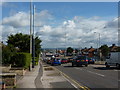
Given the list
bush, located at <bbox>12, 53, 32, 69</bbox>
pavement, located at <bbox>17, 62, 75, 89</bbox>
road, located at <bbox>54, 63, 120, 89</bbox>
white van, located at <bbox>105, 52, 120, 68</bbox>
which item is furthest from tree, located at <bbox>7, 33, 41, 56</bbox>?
pavement, located at <bbox>17, 62, 75, 89</bbox>

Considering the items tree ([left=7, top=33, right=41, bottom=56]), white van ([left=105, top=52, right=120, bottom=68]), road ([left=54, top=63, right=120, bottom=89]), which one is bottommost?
road ([left=54, top=63, right=120, bottom=89])

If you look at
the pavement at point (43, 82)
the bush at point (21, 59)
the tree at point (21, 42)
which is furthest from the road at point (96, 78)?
the tree at point (21, 42)

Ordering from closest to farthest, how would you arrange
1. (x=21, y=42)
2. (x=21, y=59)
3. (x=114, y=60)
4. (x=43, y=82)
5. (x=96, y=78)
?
(x=43, y=82)
(x=96, y=78)
(x=21, y=59)
(x=114, y=60)
(x=21, y=42)

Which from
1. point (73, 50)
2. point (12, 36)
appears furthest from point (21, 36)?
point (73, 50)

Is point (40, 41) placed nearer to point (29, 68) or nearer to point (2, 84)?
point (29, 68)

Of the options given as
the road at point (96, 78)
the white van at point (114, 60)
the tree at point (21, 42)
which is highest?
the tree at point (21, 42)

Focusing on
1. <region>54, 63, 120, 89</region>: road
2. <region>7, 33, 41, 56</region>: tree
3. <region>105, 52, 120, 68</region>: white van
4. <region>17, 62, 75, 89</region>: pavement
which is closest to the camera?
<region>17, 62, 75, 89</region>: pavement

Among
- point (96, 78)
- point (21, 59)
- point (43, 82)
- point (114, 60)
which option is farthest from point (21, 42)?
point (43, 82)

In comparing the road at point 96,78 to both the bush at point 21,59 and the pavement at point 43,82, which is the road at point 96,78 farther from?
the bush at point 21,59

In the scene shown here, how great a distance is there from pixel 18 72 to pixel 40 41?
102ft

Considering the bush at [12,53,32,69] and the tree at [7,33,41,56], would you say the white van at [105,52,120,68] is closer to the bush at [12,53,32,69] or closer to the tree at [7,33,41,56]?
the bush at [12,53,32,69]

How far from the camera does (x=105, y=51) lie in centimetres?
10000

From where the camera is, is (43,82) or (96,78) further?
(96,78)

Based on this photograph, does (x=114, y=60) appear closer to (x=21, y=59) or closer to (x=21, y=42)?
(x=21, y=59)
